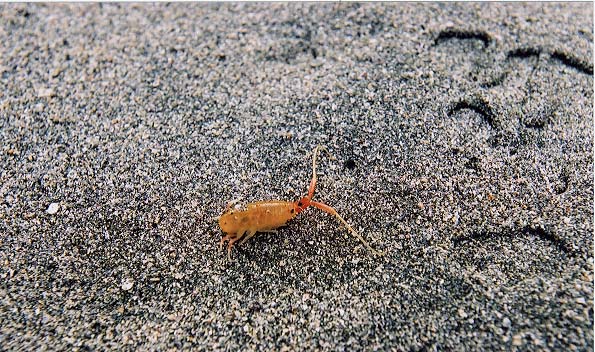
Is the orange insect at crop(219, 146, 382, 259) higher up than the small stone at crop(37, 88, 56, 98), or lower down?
lower down

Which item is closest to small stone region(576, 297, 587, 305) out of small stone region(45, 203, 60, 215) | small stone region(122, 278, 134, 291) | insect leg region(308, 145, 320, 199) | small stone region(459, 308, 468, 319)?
small stone region(459, 308, 468, 319)

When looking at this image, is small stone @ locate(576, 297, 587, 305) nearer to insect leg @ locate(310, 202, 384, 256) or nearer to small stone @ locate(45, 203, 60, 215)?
insect leg @ locate(310, 202, 384, 256)

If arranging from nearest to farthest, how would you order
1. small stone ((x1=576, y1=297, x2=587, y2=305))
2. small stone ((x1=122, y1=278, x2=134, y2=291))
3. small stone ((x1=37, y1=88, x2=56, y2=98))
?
small stone ((x1=576, y1=297, x2=587, y2=305)), small stone ((x1=122, y1=278, x2=134, y2=291)), small stone ((x1=37, y1=88, x2=56, y2=98))

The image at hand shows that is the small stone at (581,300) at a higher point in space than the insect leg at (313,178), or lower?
lower

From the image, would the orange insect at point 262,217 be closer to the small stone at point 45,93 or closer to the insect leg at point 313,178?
the insect leg at point 313,178

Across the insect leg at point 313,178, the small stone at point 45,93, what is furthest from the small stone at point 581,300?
the small stone at point 45,93

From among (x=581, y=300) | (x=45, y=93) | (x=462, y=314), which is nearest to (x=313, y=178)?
(x=462, y=314)
